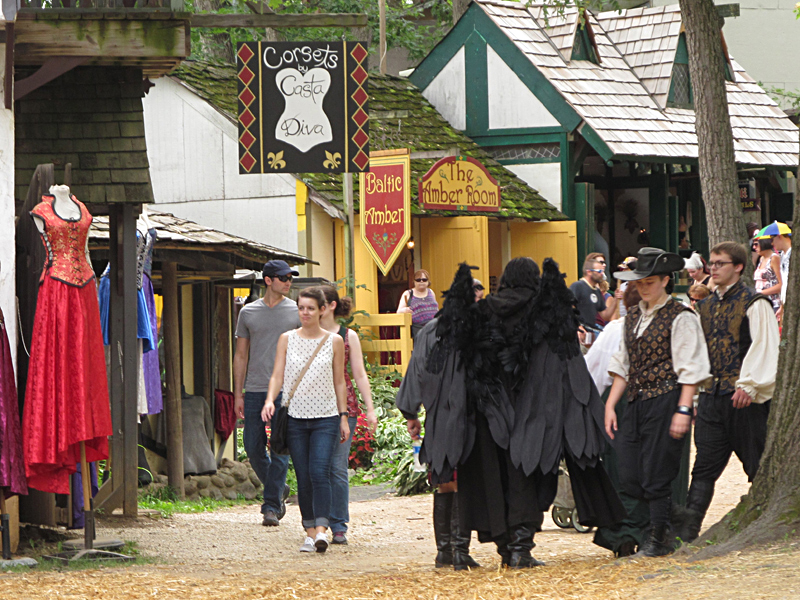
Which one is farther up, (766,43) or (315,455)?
(766,43)

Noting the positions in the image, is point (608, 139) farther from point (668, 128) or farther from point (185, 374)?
point (185, 374)

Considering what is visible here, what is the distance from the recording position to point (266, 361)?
31.7ft

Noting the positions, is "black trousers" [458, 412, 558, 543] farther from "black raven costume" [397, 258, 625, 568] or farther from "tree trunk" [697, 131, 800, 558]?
"tree trunk" [697, 131, 800, 558]

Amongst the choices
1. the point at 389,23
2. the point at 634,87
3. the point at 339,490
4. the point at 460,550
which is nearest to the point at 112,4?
the point at 339,490

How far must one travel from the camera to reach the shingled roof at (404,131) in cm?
1880

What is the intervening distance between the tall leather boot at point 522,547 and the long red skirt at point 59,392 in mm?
2582

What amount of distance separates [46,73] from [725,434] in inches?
195

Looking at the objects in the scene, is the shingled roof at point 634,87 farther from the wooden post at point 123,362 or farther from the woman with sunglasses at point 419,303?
the wooden post at point 123,362

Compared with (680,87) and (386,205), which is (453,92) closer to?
(680,87)

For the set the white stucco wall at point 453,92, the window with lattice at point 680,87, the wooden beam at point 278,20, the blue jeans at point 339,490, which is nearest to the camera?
the blue jeans at point 339,490

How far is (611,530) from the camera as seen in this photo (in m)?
7.32

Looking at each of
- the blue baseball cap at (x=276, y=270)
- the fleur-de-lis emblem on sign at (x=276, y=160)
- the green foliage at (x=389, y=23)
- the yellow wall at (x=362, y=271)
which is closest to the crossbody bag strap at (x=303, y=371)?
the blue baseball cap at (x=276, y=270)

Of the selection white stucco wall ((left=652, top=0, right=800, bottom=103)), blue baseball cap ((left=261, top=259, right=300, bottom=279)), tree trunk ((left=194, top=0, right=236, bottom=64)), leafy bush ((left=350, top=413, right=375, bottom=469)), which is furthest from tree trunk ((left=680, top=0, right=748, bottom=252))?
white stucco wall ((left=652, top=0, right=800, bottom=103))

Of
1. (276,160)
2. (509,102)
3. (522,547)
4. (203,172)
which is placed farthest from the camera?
(509,102)
